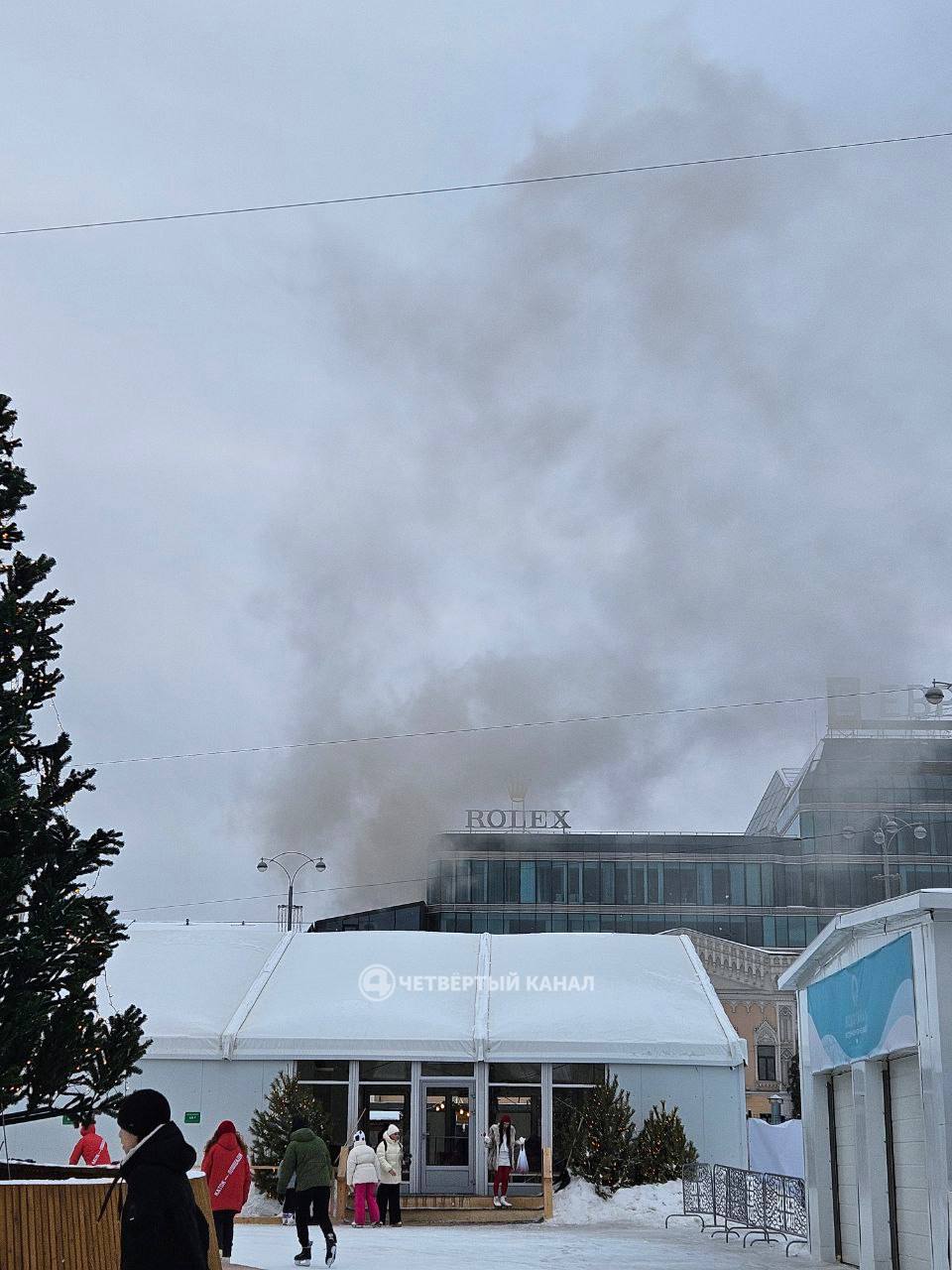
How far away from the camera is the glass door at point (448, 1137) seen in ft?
88.3

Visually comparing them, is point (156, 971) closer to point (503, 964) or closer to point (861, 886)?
point (503, 964)

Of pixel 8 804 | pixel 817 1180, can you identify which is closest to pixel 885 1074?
pixel 817 1180

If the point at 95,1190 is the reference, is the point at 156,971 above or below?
above

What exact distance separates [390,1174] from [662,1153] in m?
5.40

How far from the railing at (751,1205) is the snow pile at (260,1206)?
6751 millimetres

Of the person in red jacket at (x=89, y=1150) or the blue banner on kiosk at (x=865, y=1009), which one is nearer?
the blue banner on kiosk at (x=865, y=1009)

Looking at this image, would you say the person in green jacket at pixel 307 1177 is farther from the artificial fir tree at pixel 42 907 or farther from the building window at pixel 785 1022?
the building window at pixel 785 1022

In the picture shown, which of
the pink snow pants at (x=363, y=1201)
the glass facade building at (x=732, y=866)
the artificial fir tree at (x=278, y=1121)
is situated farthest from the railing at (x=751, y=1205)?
the glass facade building at (x=732, y=866)

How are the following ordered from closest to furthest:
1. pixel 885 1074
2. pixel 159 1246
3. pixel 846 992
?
pixel 159 1246 < pixel 885 1074 < pixel 846 992

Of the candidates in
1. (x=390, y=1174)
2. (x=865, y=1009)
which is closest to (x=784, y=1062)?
(x=390, y=1174)

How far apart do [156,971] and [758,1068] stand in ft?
166

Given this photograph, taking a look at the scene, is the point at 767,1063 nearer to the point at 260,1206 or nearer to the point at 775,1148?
the point at 775,1148

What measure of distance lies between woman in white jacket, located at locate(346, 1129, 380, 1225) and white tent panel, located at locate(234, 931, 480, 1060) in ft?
10.5

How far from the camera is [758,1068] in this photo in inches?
2862
